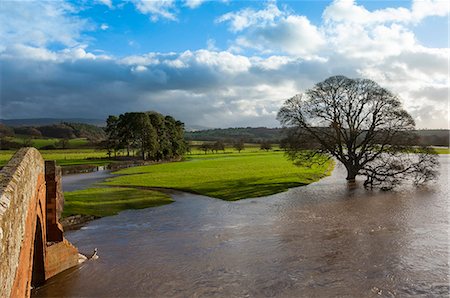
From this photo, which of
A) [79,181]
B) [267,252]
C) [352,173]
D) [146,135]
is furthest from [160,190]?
[146,135]

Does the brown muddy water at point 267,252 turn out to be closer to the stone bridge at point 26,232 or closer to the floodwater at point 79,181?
the stone bridge at point 26,232

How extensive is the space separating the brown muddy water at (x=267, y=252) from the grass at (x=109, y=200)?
6.68 feet

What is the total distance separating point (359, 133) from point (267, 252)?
28.5m

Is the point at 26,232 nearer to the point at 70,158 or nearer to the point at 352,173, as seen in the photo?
the point at 352,173

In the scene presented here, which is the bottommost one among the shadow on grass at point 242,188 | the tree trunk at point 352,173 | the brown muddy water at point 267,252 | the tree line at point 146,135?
the brown muddy water at point 267,252

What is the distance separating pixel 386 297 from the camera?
12.2m

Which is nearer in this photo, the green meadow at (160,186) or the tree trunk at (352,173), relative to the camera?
the green meadow at (160,186)

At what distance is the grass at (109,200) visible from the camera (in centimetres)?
2764

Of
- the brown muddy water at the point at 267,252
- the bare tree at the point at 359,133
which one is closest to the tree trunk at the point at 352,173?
the bare tree at the point at 359,133

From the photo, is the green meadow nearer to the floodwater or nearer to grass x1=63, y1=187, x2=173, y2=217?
grass x1=63, y1=187, x2=173, y2=217

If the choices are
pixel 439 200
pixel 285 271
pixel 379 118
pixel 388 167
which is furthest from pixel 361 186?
pixel 285 271

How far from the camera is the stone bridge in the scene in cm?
564

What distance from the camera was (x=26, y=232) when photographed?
8047 millimetres

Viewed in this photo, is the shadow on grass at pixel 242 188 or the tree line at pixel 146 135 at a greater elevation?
the tree line at pixel 146 135
